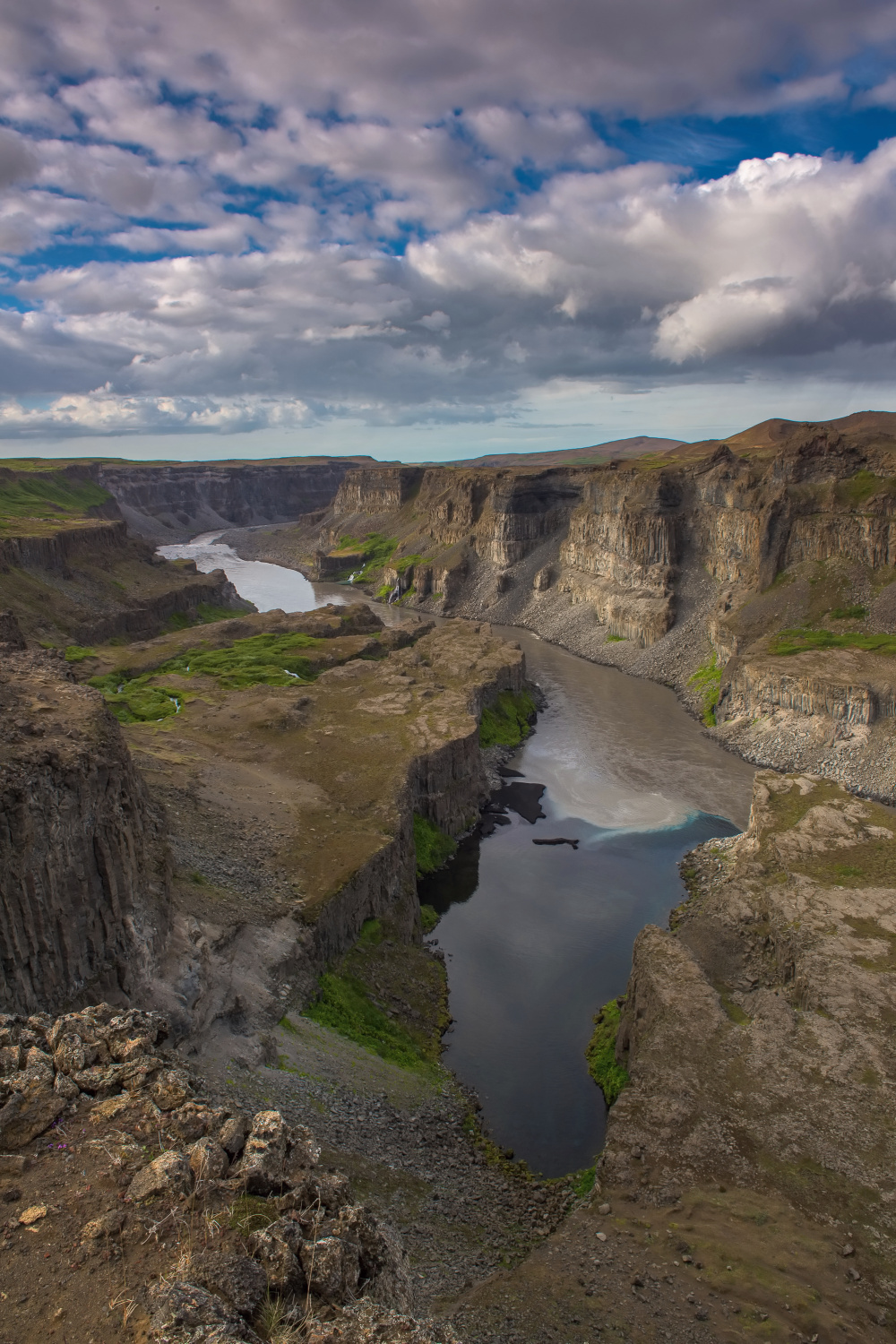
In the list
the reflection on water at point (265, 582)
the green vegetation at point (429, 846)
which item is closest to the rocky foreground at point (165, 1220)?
the green vegetation at point (429, 846)

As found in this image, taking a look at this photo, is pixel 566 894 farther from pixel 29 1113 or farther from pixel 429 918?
pixel 29 1113

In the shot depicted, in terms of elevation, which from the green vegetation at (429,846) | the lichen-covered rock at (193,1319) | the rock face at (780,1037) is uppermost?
the lichen-covered rock at (193,1319)

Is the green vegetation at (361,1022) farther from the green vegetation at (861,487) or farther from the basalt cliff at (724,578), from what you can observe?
the green vegetation at (861,487)

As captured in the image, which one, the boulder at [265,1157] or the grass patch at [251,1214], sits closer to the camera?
the grass patch at [251,1214]

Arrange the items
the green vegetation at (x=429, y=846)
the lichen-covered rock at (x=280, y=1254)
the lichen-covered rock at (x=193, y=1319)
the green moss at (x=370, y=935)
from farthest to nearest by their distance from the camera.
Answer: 1. the green vegetation at (x=429, y=846)
2. the green moss at (x=370, y=935)
3. the lichen-covered rock at (x=280, y=1254)
4. the lichen-covered rock at (x=193, y=1319)

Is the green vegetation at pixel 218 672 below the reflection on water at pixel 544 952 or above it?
above

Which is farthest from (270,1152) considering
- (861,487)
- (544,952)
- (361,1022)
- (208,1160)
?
(861,487)
